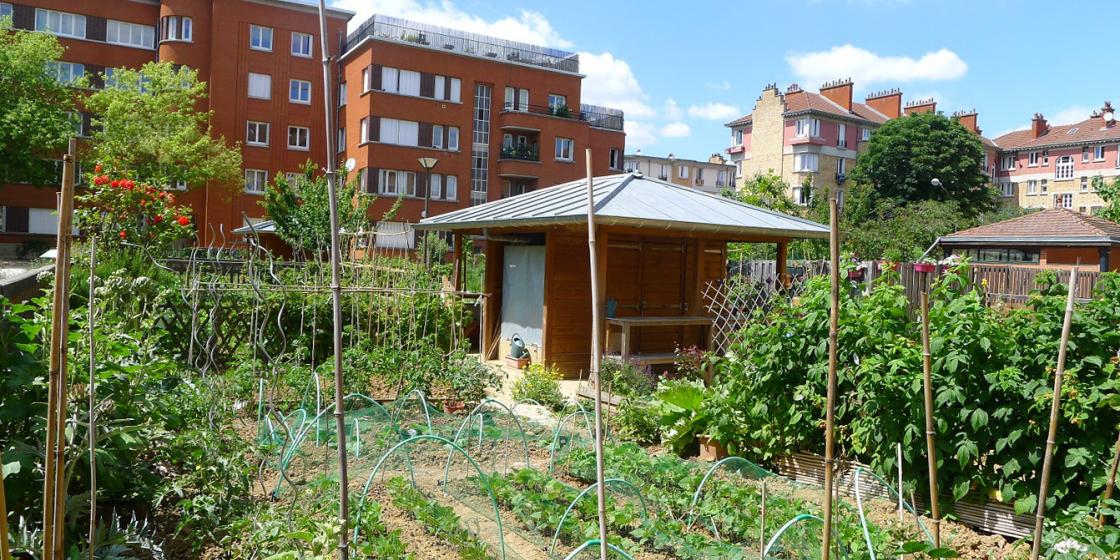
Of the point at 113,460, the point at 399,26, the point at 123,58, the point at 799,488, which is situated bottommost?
the point at 799,488

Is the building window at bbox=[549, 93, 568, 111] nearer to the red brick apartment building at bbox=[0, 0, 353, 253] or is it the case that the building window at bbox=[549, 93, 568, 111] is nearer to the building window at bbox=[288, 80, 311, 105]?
the red brick apartment building at bbox=[0, 0, 353, 253]

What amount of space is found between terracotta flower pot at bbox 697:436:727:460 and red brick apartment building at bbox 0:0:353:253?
31868 mm

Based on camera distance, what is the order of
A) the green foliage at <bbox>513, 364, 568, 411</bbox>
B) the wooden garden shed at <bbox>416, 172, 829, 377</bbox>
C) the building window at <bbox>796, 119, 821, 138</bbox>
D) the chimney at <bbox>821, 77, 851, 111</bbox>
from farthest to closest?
the chimney at <bbox>821, 77, 851, 111</bbox>, the building window at <bbox>796, 119, 821, 138</bbox>, the wooden garden shed at <bbox>416, 172, 829, 377</bbox>, the green foliage at <bbox>513, 364, 568, 411</bbox>

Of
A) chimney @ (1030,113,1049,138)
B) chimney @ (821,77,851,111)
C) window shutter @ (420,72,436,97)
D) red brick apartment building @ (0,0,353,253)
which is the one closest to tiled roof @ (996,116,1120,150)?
chimney @ (1030,113,1049,138)

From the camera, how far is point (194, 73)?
31609mm

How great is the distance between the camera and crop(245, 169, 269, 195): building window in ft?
120

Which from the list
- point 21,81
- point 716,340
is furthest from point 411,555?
point 21,81

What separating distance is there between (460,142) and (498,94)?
322 cm

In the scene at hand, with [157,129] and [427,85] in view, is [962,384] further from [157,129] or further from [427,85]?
[427,85]

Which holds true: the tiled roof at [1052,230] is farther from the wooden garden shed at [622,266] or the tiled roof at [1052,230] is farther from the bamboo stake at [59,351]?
the bamboo stake at [59,351]

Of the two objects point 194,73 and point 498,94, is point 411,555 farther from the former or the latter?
point 498,94

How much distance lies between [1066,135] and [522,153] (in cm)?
4971

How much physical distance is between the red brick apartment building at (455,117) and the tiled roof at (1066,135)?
1695 inches

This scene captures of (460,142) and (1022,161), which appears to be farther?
(1022,161)
